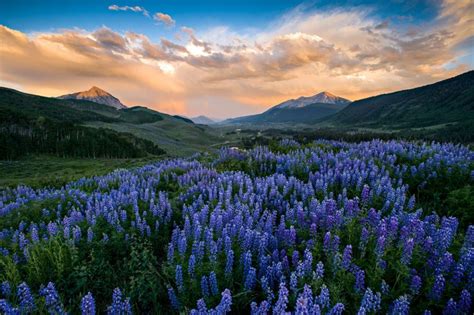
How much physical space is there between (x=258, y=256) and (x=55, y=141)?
101243 mm

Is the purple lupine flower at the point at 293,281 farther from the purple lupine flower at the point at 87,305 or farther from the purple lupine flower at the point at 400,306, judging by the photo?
the purple lupine flower at the point at 87,305

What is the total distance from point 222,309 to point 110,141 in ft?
338

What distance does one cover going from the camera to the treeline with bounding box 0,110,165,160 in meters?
78.0

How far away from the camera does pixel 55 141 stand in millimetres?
87938

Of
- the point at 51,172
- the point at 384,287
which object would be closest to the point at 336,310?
the point at 384,287

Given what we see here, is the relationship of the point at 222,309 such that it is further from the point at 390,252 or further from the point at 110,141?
the point at 110,141

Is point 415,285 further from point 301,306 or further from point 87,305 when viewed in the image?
point 87,305

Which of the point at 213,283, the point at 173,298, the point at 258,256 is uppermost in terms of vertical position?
the point at 258,256

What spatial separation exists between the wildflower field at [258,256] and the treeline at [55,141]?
3305 inches

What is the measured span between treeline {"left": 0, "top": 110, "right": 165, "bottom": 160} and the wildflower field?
275ft

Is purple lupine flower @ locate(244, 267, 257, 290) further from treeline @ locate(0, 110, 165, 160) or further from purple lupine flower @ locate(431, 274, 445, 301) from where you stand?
treeline @ locate(0, 110, 165, 160)

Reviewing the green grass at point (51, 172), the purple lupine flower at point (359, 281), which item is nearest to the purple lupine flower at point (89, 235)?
the purple lupine flower at point (359, 281)

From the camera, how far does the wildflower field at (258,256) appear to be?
9.93 feet

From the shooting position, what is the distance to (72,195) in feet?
24.7
